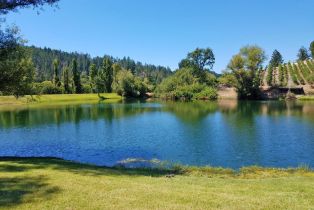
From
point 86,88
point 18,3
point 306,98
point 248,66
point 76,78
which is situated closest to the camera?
point 18,3

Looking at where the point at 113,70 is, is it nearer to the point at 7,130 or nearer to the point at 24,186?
the point at 7,130

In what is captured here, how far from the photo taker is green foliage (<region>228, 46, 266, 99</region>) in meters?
114

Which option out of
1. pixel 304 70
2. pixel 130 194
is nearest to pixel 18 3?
pixel 130 194

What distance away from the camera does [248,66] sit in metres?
115

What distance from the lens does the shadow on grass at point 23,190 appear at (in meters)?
9.78

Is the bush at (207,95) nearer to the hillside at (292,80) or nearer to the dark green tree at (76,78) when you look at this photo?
the hillside at (292,80)

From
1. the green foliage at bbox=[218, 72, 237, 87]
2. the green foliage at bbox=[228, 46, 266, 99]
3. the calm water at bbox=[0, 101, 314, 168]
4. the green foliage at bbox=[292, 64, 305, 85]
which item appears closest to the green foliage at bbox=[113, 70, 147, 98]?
the green foliage at bbox=[218, 72, 237, 87]

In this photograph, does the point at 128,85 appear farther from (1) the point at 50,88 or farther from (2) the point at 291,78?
(2) the point at 291,78

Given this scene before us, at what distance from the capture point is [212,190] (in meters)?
11.8

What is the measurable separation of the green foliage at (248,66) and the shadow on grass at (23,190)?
109 m

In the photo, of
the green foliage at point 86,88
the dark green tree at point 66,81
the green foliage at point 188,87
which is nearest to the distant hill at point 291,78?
the green foliage at point 188,87

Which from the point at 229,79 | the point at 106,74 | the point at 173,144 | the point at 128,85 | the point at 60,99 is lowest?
the point at 173,144

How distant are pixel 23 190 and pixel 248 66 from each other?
11136 centimetres

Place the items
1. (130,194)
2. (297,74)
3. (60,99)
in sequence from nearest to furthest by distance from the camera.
Answer: (130,194), (60,99), (297,74)
